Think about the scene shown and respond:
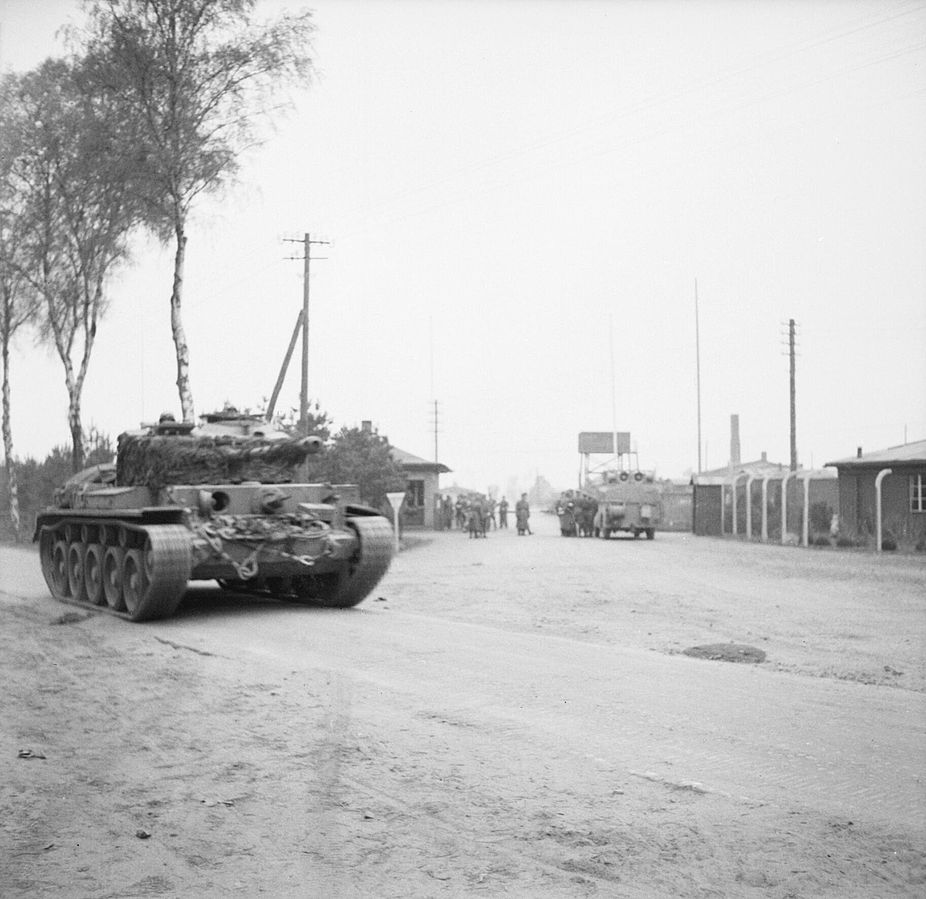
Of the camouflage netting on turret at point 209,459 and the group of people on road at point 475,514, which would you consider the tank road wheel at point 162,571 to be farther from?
the group of people on road at point 475,514

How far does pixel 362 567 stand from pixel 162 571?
250 cm

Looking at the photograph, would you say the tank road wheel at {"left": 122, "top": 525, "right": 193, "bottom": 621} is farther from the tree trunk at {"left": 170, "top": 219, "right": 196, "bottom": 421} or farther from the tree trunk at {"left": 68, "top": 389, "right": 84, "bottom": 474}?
the tree trunk at {"left": 68, "top": 389, "right": 84, "bottom": 474}

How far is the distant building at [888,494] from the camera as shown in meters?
28.9

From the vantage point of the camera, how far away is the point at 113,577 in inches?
567

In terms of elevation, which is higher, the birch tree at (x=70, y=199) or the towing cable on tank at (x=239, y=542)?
the birch tree at (x=70, y=199)

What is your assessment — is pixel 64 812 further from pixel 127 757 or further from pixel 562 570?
pixel 562 570

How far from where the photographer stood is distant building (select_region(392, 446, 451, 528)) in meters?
48.0

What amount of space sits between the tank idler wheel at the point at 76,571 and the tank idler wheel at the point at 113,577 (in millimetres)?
1019

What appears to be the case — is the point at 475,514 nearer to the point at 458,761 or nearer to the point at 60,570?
the point at 60,570

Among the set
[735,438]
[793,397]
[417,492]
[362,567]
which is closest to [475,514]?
[417,492]

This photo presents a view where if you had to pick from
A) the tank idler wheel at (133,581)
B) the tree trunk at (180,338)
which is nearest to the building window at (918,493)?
the tree trunk at (180,338)

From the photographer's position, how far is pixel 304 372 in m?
31.1

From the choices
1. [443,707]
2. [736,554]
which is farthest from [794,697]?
[736,554]

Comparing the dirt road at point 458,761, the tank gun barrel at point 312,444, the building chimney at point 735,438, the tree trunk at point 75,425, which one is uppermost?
the building chimney at point 735,438
